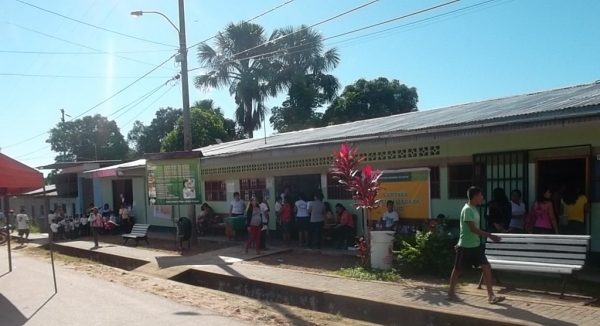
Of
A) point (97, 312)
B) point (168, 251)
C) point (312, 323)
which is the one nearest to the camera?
point (312, 323)

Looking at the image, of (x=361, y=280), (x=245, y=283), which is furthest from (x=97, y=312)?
(x=361, y=280)

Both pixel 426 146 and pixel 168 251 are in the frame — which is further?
pixel 168 251

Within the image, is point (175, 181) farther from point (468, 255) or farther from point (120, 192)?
point (120, 192)

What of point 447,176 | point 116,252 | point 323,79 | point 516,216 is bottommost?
point 116,252

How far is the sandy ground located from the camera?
318 inches

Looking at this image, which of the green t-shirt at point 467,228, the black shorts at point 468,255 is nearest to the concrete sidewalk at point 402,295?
the black shorts at point 468,255

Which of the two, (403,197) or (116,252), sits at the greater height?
(403,197)

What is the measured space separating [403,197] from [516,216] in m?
3.16

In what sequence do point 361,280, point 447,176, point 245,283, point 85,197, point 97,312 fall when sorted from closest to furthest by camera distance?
point 97,312, point 361,280, point 245,283, point 447,176, point 85,197

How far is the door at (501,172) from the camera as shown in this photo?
10727 mm

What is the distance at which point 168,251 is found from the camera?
16.5m

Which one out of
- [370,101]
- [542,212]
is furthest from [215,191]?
[370,101]

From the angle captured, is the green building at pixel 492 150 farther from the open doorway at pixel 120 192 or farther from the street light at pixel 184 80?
the open doorway at pixel 120 192

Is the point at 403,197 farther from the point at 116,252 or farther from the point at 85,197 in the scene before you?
the point at 85,197
